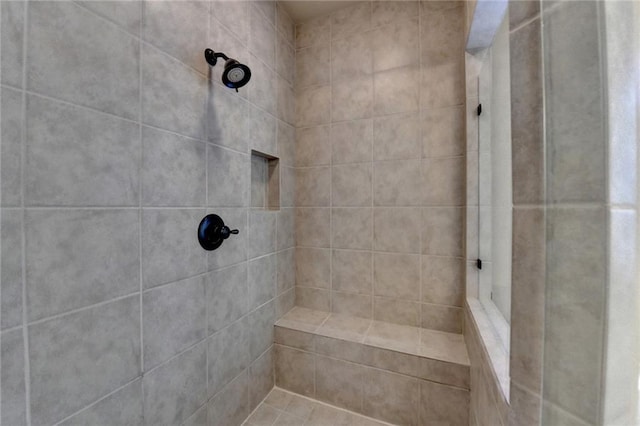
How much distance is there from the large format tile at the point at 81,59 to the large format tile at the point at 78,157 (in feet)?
0.15

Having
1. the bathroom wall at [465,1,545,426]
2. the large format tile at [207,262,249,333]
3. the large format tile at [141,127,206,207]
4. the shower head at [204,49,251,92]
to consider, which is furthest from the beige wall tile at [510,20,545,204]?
the large format tile at [207,262,249,333]

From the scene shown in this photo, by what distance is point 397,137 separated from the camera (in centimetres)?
156

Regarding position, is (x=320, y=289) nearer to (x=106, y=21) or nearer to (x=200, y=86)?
(x=200, y=86)

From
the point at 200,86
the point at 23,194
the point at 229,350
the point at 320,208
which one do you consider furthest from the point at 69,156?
the point at 320,208

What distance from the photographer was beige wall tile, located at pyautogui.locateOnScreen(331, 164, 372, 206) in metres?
1.64

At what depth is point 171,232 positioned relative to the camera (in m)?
0.94

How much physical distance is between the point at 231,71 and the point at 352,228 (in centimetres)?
115

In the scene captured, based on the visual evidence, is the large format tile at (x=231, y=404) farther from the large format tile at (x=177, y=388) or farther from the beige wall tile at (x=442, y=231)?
the beige wall tile at (x=442, y=231)

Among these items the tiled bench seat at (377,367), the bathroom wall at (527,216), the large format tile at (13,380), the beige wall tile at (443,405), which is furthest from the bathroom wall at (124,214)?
the bathroom wall at (527,216)

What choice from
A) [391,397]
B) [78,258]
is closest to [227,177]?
[78,258]

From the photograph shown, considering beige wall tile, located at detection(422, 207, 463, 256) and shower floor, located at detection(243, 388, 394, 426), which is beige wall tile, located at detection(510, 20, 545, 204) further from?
shower floor, located at detection(243, 388, 394, 426)

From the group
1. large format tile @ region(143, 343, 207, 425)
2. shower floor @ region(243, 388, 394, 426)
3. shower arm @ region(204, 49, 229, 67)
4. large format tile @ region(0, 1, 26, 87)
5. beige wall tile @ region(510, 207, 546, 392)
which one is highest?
shower arm @ region(204, 49, 229, 67)

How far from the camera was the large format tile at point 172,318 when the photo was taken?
856 millimetres

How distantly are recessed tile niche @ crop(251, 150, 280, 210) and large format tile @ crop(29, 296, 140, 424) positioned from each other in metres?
0.88
